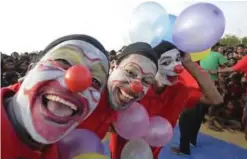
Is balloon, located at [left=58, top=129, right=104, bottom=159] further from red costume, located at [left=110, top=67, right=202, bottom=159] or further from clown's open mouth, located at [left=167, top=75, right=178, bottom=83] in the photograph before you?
clown's open mouth, located at [left=167, top=75, right=178, bottom=83]

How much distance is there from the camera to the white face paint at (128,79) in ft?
5.52

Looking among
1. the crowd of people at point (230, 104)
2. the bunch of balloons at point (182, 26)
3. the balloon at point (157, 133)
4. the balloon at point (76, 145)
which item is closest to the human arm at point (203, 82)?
the bunch of balloons at point (182, 26)

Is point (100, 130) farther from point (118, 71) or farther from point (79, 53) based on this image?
point (79, 53)

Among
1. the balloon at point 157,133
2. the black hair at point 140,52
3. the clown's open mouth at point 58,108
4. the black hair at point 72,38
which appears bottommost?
the balloon at point 157,133

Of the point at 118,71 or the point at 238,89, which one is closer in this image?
the point at 118,71

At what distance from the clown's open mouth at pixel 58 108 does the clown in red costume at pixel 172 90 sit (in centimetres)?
89

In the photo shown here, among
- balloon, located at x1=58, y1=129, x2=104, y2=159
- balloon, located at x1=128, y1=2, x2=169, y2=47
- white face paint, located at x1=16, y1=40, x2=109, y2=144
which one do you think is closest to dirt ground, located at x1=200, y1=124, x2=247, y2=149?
balloon, located at x1=128, y1=2, x2=169, y2=47

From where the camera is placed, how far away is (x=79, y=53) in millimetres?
1280

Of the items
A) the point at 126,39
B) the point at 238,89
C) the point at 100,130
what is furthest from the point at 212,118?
the point at 100,130

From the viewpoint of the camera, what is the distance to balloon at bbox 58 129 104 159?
1408 mm

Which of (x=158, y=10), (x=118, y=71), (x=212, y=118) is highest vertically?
(x=158, y=10)

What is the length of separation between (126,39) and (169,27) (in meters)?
0.28

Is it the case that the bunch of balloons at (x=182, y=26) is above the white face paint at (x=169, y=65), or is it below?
above

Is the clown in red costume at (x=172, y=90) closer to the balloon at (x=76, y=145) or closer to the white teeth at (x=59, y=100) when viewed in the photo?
the balloon at (x=76, y=145)
